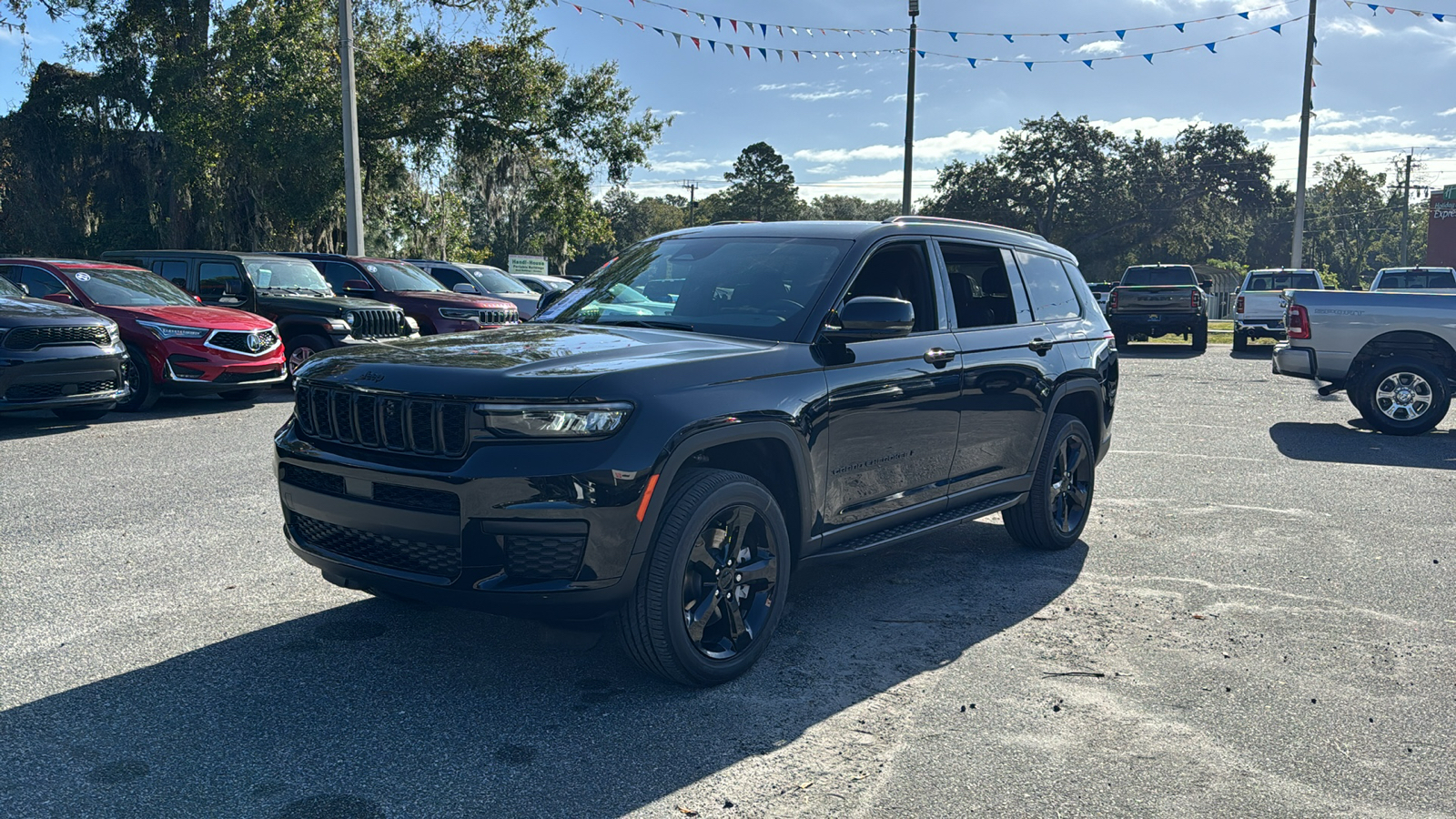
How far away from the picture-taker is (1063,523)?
6230 mm

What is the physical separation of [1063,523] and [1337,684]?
2.16 metres

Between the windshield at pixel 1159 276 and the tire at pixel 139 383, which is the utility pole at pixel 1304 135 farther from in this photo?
the tire at pixel 139 383

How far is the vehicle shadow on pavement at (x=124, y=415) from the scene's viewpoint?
1011 cm

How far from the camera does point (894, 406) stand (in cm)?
466

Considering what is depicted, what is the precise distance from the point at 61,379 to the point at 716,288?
7.82 m

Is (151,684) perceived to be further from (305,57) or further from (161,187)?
(161,187)

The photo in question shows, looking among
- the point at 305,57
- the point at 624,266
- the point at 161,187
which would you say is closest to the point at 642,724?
the point at 624,266

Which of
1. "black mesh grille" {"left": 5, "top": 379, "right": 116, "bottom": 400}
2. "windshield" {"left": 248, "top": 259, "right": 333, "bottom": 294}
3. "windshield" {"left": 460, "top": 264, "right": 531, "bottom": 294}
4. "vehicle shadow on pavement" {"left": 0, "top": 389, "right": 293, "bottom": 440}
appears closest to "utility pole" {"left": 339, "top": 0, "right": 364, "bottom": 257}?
"windshield" {"left": 460, "top": 264, "right": 531, "bottom": 294}

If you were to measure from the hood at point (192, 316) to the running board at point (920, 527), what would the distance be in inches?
359

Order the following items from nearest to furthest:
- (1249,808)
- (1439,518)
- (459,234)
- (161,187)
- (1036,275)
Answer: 1. (1249,808)
2. (1036,275)
3. (1439,518)
4. (161,187)
5. (459,234)

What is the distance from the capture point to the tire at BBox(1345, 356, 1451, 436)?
36.9 feet

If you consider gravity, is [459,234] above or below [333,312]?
above

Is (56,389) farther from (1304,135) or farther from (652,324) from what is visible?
(1304,135)

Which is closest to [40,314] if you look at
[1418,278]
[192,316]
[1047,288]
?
[192,316]
